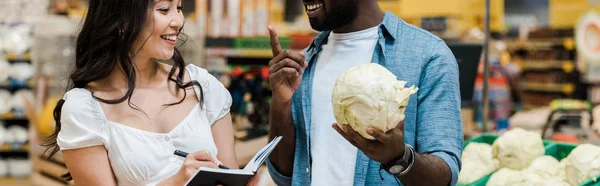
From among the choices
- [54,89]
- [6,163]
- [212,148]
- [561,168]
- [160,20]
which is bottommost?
[6,163]

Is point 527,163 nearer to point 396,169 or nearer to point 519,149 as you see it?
point 519,149

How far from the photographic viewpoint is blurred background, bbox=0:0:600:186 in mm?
4621

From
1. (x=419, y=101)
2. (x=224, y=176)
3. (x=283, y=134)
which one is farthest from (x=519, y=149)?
(x=224, y=176)

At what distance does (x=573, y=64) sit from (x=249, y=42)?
847 centimetres

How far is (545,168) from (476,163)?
0.96 ft

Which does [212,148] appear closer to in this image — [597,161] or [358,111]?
[358,111]

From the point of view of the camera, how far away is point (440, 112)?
1.94m

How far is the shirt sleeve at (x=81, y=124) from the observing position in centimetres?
194

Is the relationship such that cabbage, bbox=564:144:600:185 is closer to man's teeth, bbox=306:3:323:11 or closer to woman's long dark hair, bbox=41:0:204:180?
man's teeth, bbox=306:3:323:11

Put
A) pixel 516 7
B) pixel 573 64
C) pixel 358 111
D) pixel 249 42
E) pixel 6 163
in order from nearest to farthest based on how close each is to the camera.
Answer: pixel 358 111
pixel 249 42
pixel 6 163
pixel 573 64
pixel 516 7

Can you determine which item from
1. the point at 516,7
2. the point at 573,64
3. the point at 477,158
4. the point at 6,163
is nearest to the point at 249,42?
the point at 477,158

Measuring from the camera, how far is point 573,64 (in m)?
11.8

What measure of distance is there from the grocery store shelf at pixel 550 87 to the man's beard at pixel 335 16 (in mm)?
10307

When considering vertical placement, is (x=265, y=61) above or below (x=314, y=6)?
below
